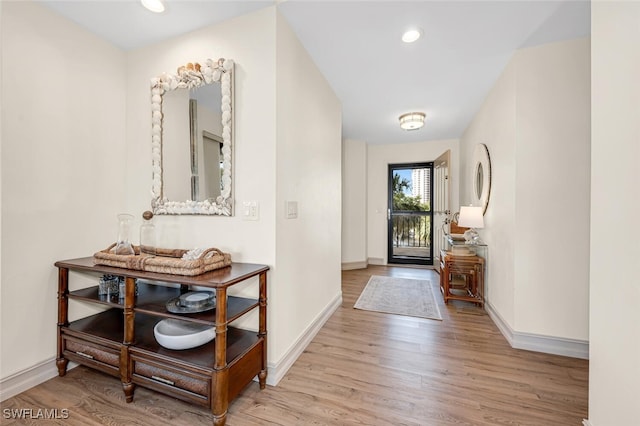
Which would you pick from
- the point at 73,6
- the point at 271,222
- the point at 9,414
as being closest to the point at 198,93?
the point at 73,6

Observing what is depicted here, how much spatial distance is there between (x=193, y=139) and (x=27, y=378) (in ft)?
6.17

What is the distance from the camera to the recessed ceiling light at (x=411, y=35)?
1.97 metres

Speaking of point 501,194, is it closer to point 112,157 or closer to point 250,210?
point 250,210

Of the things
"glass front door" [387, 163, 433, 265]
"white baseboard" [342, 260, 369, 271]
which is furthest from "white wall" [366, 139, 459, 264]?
"white baseboard" [342, 260, 369, 271]

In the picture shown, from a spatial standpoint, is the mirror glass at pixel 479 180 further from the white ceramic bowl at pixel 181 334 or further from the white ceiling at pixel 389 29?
the white ceramic bowl at pixel 181 334

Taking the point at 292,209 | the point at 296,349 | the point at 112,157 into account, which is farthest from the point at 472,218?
the point at 112,157

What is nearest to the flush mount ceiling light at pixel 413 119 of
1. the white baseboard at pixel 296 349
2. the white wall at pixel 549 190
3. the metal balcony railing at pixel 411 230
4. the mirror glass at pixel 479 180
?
the mirror glass at pixel 479 180

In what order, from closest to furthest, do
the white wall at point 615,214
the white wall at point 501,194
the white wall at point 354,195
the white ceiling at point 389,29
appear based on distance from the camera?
the white wall at point 615,214
the white ceiling at point 389,29
the white wall at point 501,194
the white wall at point 354,195

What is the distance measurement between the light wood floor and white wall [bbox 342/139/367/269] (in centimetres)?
290

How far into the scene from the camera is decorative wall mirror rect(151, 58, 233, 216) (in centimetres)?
183

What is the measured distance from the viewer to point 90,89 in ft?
6.56

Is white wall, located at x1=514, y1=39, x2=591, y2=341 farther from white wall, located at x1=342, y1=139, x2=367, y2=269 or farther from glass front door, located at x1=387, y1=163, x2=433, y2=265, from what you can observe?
glass front door, located at x1=387, y1=163, x2=433, y2=265

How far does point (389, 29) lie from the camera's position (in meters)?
1.96

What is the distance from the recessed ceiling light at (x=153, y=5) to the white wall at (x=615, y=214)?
2.46m
